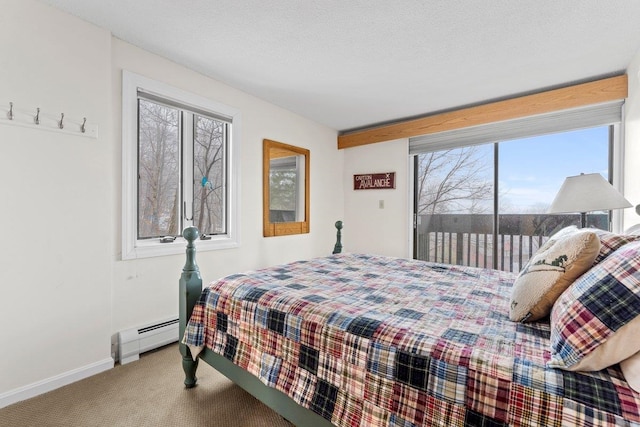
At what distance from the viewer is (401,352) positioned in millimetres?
1046

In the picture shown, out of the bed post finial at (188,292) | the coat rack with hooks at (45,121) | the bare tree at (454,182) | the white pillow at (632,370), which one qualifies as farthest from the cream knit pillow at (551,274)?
the coat rack with hooks at (45,121)

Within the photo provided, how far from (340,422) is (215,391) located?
1.06 meters

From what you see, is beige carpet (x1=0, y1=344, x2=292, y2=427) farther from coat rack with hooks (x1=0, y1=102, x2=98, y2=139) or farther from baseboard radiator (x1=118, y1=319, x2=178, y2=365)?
coat rack with hooks (x1=0, y1=102, x2=98, y2=139)

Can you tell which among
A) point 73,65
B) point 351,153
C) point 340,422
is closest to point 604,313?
point 340,422

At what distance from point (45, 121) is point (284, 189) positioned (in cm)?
228

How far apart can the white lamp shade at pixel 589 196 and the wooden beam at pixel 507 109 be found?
1064 mm

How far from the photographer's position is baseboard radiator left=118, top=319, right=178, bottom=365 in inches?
86.0

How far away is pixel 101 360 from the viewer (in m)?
2.08

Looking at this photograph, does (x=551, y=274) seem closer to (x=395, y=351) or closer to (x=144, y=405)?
(x=395, y=351)

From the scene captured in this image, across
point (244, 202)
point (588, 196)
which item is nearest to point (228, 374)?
point (244, 202)

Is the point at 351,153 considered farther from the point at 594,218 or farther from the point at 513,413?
the point at 513,413

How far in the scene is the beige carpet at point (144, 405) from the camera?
5.19ft

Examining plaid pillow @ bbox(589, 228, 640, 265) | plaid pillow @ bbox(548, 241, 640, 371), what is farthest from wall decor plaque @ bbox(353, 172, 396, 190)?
plaid pillow @ bbox(548, 241, 640, 371)

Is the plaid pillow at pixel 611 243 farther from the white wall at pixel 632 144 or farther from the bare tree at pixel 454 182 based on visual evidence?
the bare tree at pixel 454 182
